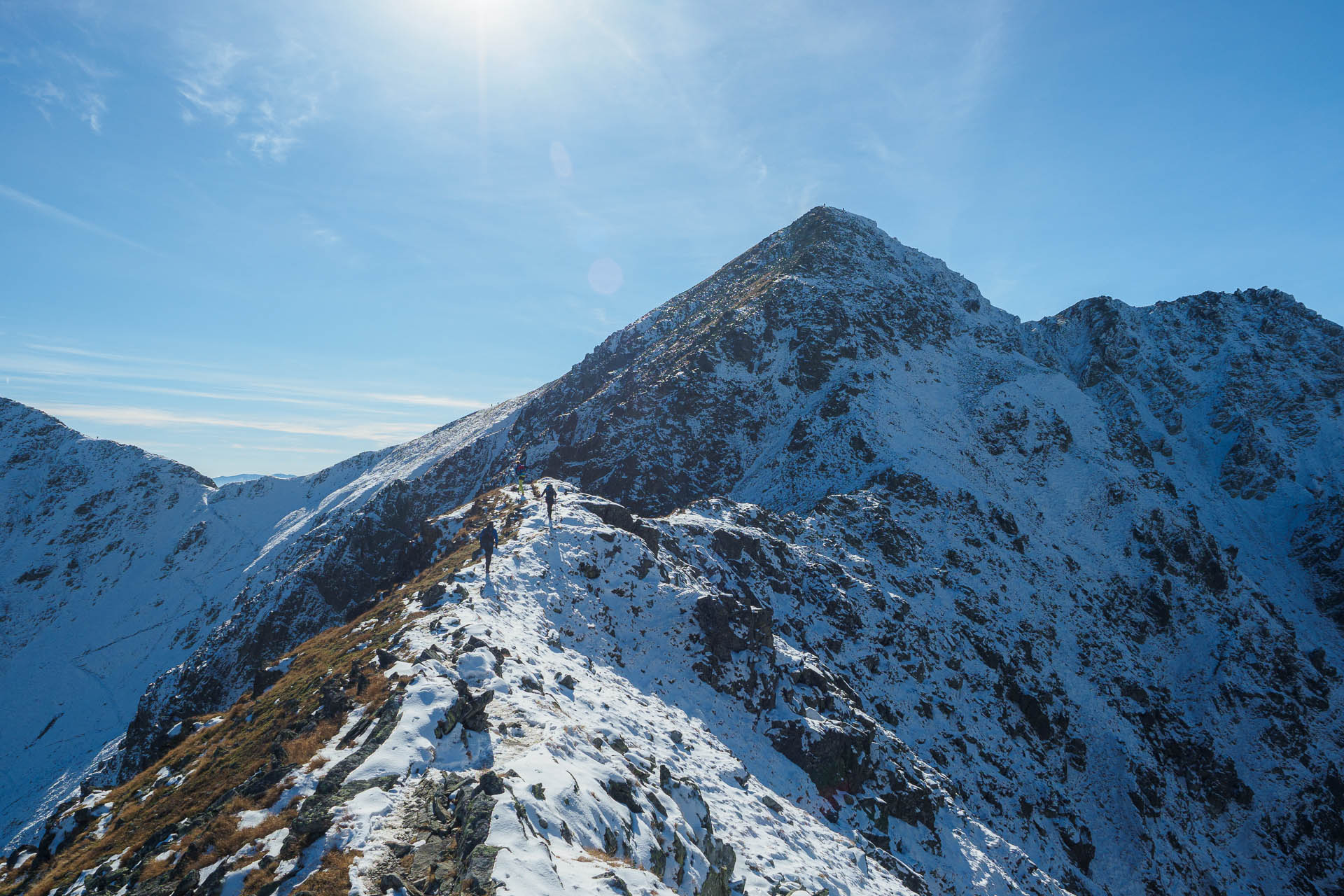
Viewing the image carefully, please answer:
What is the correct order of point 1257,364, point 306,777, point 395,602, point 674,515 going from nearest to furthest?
point 306,777 → point 395,602 → point 674,515 → point 1257,364

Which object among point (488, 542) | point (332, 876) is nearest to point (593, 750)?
point (332, 876)

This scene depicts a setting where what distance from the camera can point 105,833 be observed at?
13844 millimetres

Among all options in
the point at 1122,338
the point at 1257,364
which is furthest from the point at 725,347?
the point at 1257,364

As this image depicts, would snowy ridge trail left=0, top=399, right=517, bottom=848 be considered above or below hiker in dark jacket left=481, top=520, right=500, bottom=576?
below

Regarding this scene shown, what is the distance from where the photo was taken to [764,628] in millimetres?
29266

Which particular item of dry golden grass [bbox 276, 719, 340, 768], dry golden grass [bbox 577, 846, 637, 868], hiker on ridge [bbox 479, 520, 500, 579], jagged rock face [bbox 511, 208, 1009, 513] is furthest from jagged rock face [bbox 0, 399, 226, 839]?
dry golden grass [bbox 577, 846, 637, 868]

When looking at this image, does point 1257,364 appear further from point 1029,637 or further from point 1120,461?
point 1029,637

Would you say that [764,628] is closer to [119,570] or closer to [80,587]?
[119,570]

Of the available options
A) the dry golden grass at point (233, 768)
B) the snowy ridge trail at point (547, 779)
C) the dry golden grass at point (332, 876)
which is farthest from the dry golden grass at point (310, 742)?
the dry golden grass at point (332, 876)

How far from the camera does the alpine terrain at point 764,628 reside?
13625mm

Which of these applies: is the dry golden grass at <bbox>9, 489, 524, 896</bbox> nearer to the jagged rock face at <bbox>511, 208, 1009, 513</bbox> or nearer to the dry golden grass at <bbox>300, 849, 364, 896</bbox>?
the dry golden grass at <bbox>300, 849, 364, 896</bbox>

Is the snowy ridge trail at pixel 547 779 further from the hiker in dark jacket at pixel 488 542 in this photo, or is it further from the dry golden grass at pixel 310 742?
the hiker in dark jacket at pixel 488 542

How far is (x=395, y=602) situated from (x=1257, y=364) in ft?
386

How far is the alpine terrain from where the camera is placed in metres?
13.6
